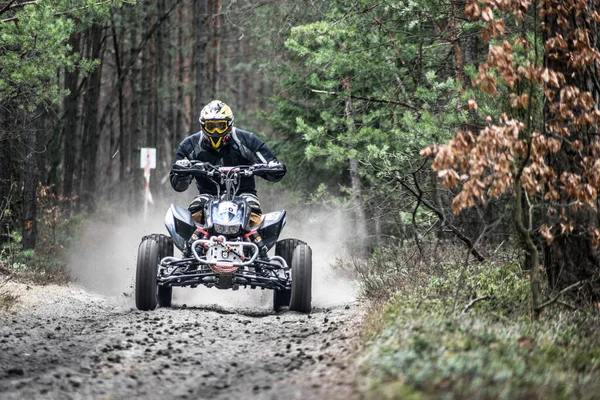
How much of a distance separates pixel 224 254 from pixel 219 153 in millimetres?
1833

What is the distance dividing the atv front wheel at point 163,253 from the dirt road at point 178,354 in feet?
2.77

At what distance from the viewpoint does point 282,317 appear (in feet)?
34.0

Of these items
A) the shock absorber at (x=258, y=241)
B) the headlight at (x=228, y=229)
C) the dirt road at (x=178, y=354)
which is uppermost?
the headlight at (x=228, y=229)

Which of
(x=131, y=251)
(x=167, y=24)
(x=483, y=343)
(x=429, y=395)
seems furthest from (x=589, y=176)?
(x=167, y=24)

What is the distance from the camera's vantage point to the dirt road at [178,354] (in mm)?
6039

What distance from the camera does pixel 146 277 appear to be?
10.7m

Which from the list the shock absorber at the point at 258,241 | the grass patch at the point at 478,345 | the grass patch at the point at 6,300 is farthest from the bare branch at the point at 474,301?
the grass patch at the point at 6,300

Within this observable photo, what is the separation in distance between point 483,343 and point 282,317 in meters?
4.36

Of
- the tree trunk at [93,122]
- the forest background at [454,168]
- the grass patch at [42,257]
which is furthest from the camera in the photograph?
the tree trunk at [93,122]

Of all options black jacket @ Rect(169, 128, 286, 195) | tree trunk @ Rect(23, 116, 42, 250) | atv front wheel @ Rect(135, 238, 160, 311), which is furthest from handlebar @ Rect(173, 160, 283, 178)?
tree trunk @ Rect(23, 116, 42, 250)

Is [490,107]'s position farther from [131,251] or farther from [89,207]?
[89,207]

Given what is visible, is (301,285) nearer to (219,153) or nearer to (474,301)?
(219,153)

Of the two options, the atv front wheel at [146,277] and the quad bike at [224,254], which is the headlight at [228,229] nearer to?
the quad bike at [224,254]

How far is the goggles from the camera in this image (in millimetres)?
11337
